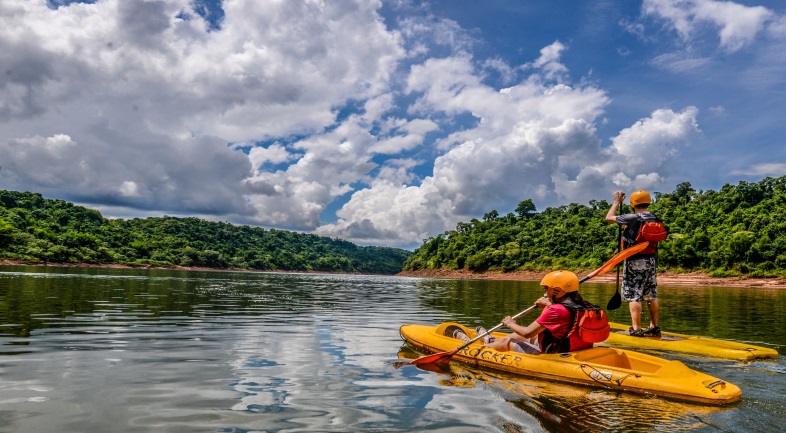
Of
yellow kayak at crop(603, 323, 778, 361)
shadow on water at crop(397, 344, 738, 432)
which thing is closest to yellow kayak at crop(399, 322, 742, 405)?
shadow on water at crop(397, 344, 738, 432)

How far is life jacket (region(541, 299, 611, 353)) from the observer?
768cm

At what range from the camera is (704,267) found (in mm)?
62250

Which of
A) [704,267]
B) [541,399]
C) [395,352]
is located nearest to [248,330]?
[395,352]

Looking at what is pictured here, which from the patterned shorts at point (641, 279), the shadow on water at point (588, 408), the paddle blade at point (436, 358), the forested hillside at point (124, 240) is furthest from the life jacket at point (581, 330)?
the forested hillside at point (124, 240)

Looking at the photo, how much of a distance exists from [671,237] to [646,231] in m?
67.4

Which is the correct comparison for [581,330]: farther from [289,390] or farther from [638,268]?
[289,390]

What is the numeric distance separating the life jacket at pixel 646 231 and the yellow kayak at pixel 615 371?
331 centimetres

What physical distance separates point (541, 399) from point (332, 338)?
5.94m

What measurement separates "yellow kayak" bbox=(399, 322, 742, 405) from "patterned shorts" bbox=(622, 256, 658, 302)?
308cm

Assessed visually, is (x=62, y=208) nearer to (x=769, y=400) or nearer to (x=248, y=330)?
(x=248, y=330)

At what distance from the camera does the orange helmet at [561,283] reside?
759 centimetres

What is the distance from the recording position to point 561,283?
7.63m

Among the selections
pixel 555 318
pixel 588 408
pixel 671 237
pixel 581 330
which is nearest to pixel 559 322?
pixel 555 318

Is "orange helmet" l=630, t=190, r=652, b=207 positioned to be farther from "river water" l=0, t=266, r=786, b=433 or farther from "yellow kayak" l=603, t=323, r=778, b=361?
"river water" l=0, t=266, r=786, b=433
